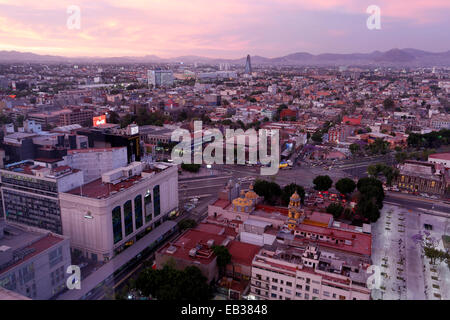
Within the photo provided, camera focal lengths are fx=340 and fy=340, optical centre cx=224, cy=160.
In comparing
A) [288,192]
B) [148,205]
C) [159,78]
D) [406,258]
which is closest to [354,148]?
[288,192]

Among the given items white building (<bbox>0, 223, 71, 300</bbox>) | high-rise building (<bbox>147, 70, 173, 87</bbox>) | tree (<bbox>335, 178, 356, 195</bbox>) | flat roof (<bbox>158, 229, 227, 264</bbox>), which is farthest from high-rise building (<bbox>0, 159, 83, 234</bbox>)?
high-rise building (<bbox>147, 70, 173, 87</bbox>)

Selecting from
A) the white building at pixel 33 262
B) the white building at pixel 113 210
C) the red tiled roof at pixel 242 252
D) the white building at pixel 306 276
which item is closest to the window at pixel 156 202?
the white building at pixel 113 210

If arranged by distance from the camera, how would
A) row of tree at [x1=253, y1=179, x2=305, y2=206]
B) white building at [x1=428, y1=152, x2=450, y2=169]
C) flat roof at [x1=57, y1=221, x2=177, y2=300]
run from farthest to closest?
white building at [x1=428, y1=152, x2=450, y2=169] < row of tree at [x1=253, y1=179, x2=305, y2=206] < flat roof at [x1=57, y1=221, x2=177, y2=300]

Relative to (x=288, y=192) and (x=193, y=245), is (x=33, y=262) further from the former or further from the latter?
(x=288, y=192)

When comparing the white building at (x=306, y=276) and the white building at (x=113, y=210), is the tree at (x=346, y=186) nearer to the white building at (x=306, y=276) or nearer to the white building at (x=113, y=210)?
the white building at (x=306, y=276)

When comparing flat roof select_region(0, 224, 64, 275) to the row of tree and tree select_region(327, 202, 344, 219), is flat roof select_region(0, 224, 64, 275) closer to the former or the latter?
the row of tree

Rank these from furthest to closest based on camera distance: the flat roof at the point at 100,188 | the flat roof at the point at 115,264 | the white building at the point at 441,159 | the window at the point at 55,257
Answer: the white building at the point at 441,159 < the flat roof at the point at 100,188 < the flat roof at the point at 115,264 < the window at the point at 55,257
